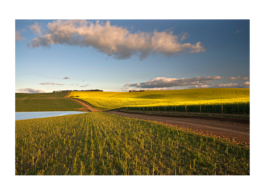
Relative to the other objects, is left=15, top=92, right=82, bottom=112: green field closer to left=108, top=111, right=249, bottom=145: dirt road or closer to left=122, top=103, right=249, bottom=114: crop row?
left=122, top=103, right=249, bottom=114: crop row

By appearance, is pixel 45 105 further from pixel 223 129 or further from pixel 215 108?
pixel 223 129

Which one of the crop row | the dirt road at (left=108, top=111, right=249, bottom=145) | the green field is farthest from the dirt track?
the green field

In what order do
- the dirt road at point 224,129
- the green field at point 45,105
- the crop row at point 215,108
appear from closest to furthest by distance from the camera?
the dirt road at point 224,129, the crop row at point 215,108, the green field at point 45,105

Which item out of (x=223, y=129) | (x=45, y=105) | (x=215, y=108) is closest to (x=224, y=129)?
(x=223, y=129)

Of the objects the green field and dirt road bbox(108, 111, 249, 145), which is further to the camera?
the green field

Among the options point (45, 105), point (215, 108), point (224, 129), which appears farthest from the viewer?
point (45, 105)

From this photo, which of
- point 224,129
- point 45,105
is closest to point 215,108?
point 224,129

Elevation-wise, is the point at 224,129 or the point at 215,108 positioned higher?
the point at 215,108

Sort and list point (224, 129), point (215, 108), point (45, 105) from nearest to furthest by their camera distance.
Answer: point (224, 129), point (215, 108), point (45, 105)

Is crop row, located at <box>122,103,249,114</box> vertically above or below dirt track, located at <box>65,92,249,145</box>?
above

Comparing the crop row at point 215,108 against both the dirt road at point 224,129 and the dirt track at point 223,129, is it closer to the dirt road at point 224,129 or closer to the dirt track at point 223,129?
the dirt track at point 223,129

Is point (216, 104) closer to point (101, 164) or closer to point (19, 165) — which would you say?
point (101, 164)

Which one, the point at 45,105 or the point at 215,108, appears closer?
the point at 215,108

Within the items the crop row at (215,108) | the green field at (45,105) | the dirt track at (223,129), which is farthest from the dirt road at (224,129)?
the green field at (45,105)
